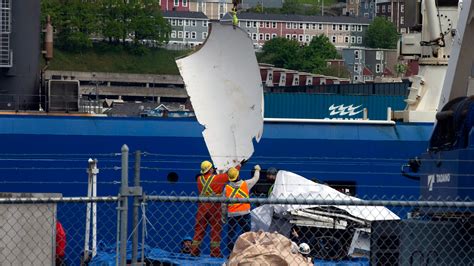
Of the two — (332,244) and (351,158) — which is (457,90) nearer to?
(332,244)

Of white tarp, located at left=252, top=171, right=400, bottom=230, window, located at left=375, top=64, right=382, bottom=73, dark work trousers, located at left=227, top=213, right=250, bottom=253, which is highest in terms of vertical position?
white tarp, located at left=252, top=171, right=400, bottom=230

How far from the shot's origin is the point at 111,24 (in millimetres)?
148375

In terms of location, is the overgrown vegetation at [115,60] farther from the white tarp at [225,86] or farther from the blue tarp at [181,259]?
the blue tarp at [181,259]

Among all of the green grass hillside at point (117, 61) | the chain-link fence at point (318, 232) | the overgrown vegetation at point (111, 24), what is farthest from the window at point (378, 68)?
the chain-link fence at point (318, 232)

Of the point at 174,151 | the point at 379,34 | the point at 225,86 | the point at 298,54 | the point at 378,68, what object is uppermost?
the point at 225,86

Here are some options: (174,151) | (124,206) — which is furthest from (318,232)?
(124,206)

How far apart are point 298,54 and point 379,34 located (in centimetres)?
2971

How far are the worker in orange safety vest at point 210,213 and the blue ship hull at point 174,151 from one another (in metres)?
3.96

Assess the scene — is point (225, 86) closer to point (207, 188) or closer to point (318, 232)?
point (207, 188)

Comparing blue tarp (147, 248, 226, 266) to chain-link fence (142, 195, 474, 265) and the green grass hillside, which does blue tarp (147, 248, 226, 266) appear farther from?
the green grass hillside

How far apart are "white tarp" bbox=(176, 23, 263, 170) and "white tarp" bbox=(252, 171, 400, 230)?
84cm

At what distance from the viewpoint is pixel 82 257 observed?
19.2m

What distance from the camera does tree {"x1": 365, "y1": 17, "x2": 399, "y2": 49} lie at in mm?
174500

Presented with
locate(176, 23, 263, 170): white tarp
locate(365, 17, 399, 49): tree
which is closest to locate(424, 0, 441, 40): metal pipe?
locate(176, 23, 263, 170): white tarp
